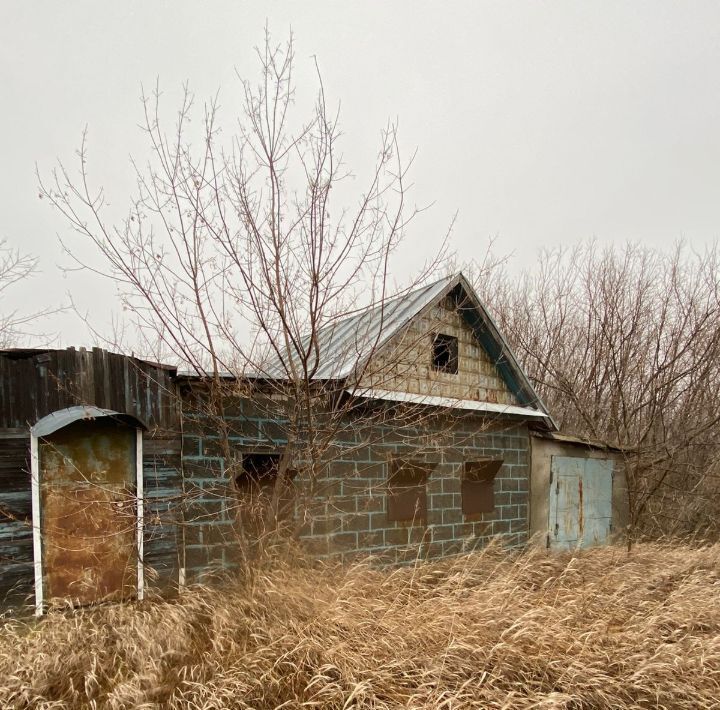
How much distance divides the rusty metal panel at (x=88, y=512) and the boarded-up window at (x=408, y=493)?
3857 millimetres

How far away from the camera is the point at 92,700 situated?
12.3ft

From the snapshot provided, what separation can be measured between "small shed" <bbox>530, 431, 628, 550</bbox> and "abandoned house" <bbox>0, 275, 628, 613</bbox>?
2564mm

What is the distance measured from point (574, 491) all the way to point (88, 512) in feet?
30.8

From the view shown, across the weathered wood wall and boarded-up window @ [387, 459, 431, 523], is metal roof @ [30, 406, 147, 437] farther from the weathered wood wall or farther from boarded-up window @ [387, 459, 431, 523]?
boarded-up window @ [387, 459, 431, 523]

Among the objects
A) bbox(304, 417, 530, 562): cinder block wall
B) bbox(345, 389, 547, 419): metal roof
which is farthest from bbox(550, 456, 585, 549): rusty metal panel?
bbox(345, 389, 547, 419): metal roof

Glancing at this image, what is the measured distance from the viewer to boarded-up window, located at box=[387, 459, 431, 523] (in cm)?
792

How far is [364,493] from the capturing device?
7.45 metres

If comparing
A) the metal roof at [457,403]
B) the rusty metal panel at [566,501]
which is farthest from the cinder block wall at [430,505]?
the rusty metal panel at [566,501]

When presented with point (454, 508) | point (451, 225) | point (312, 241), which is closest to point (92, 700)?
point (312, 241)

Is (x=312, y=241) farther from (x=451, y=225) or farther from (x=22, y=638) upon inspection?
(x=22, y=638)

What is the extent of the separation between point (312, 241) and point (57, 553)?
426 cm

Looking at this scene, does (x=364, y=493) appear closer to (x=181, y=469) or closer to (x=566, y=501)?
(x=181, y=469)

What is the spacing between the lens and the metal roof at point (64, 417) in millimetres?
5084

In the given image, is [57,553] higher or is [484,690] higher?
[57,553]
